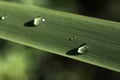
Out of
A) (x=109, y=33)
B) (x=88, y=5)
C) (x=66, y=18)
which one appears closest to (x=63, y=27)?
(x=66, y=18)

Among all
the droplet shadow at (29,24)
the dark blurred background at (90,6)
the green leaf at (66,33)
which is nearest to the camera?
the green leaf at (66,33)

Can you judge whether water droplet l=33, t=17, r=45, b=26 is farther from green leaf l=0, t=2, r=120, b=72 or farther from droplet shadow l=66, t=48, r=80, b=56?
droplet shadow l=66, t=48, r=80, b=56

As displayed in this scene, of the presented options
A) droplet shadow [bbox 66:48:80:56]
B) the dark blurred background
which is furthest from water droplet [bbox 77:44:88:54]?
the dark blurred background

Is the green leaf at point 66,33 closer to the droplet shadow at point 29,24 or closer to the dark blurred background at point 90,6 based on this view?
the droplet shadow at point 29,24

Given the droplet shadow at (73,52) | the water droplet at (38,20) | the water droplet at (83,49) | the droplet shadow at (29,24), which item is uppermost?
the water droplet at (38,20)

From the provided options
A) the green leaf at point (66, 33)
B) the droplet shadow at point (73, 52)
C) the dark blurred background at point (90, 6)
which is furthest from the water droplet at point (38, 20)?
the dark blurred background at point (90, 6)

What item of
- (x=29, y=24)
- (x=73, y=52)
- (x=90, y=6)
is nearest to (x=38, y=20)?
(x=29, y=24)

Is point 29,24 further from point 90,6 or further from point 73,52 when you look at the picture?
point 90,6

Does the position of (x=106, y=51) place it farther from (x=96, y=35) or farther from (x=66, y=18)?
(x=66, y=18)
